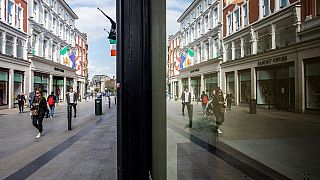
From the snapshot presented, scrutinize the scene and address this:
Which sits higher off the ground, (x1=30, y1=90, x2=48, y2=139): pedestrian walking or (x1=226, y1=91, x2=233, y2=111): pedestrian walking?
(x1=226, y1=91, x2=233, y2=111): pedestrian walking

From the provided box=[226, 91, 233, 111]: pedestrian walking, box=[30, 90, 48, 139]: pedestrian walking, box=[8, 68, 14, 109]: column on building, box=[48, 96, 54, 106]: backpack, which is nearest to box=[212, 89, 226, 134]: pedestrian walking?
box=[226, 91, 233, 111]: pedestrian walking

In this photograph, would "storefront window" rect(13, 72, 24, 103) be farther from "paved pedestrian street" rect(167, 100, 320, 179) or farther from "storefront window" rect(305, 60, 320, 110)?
"storefront window" rect(305, 60, 320, 110)

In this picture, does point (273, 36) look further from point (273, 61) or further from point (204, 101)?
point (204, 101)

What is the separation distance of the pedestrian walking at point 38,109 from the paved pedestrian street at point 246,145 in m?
1.08

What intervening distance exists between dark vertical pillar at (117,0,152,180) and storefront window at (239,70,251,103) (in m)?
0.39

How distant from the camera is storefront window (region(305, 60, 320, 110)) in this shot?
2.26ft

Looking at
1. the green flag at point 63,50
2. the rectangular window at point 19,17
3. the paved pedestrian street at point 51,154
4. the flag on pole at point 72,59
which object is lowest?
the paved pedestrian street at point 51,154

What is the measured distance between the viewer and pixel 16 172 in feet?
10.6

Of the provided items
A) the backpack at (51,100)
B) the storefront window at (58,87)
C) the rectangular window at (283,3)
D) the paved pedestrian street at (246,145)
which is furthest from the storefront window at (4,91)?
the rectangular window at (283,3)

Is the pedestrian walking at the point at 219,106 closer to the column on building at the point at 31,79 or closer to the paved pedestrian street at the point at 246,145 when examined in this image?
the paved pedestrian street at the point at 246,145

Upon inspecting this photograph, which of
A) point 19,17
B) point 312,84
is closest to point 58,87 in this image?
point 19,17

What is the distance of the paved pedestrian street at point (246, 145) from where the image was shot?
2.61 feet

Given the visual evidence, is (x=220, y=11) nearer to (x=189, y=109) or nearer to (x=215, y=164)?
(x=189, y=109)

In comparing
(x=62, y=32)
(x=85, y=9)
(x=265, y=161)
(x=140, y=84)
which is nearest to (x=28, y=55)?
(x=62, y=32)
